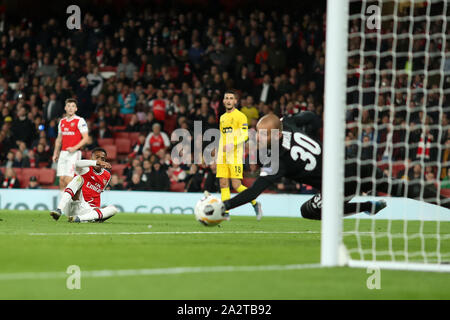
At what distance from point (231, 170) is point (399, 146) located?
2749 millimetres

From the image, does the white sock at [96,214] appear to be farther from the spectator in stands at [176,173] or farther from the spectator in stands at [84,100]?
the spectator in stands at [84,100]

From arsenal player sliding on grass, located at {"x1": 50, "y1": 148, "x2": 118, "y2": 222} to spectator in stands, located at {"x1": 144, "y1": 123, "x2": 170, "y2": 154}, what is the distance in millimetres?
6870

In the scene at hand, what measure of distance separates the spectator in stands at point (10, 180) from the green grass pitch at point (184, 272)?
9.97 meters

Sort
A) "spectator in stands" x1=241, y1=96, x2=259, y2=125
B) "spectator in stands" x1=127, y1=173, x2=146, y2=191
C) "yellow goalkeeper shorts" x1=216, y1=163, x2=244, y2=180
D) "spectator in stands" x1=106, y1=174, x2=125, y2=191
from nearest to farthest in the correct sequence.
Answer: "yellow goalkeeper shorts" x1=216, y1=163, x2=244, y2=180 < "spectator in stands" x1=127, y1=173, x2=146, y2=191 < "spectator in stands" x1=106, y1=174, x2=125, y2=191 < "spectator in stands" x1=241, y1=96, x2=259, y2=125

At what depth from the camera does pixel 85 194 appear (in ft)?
34.7

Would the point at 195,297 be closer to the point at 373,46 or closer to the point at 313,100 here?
the point at 313,100

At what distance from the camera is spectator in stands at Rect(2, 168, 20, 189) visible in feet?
58.2

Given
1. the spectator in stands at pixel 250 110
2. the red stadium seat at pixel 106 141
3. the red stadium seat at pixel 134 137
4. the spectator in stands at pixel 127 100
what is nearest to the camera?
the spectator in stands at pixel 250 110

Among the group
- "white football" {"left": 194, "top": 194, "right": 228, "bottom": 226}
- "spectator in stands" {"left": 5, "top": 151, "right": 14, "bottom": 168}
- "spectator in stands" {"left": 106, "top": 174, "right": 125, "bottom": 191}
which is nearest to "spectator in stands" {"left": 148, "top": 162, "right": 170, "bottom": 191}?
"spectator in stands" {"left": 106, "top": 174, "right": 125, "bottom": 191}

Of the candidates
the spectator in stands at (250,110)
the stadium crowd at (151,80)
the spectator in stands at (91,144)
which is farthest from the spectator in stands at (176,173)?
the spectator in stands at (91,144)

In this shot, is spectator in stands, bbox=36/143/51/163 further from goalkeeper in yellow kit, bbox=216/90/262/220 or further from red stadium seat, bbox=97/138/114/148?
goalkeeper in yellow kit, bbox=216/90/262/220

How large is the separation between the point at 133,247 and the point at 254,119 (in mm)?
10564

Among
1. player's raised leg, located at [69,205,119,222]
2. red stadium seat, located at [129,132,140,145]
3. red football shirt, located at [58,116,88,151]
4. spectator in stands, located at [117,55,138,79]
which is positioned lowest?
player's raised leg, located at [69,205,119,222]

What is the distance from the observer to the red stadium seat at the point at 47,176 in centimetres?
1788
